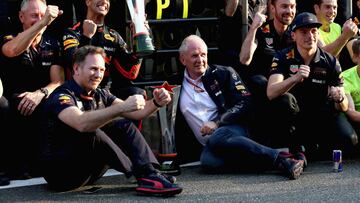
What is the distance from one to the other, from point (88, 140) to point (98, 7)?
139 centimetres

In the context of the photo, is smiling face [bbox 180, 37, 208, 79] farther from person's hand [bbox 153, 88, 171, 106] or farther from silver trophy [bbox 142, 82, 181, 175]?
person's hand [bbox 153, 88, 171, 106]

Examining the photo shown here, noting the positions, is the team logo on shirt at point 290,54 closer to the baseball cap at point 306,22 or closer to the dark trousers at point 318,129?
the baseball cap at point 306,22

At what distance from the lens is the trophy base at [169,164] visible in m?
6.05

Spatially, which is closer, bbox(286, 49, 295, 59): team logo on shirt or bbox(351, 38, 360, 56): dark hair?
bbox(286, 49, 295, 59): team logo on shirt

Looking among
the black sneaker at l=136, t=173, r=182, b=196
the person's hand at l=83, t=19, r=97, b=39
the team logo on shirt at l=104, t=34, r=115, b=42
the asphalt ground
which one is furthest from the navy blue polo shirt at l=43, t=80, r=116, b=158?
the team logo on shirt at l=104, t=34, r=115, b=42

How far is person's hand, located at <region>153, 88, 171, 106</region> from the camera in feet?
18.2

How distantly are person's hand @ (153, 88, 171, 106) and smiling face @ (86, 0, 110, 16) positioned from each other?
3.59 feet

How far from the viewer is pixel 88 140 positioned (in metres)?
5.37

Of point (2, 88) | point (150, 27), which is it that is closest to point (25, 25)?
point (2, 88)

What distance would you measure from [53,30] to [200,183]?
2052 millimetres

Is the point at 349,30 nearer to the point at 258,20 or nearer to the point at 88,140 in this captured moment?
the point at 258,20

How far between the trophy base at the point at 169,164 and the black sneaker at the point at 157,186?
633 millimetres

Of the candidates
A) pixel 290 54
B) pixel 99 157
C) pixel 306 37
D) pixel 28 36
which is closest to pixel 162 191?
pixel 99 157

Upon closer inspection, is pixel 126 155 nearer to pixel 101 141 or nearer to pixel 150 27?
pixel 101 141
